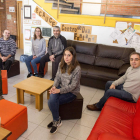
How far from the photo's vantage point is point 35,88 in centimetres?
258

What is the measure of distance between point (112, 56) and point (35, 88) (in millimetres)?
2117

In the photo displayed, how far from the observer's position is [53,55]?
3920 millimetres

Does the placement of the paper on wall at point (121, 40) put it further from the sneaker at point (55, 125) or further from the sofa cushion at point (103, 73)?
the sneaker at point (55, 125)

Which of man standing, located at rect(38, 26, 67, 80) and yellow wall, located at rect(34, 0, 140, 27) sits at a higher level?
yellow wall, located at rect(34, 0, 140, 27)

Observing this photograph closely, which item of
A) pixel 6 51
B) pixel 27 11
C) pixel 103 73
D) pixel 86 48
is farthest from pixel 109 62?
pixel 27 11

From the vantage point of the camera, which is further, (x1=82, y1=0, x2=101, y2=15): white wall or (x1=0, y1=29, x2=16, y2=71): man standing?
(x1=82, y1=0, x2=101, y2=15): white wall

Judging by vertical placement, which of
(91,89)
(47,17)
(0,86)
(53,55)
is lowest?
(91,89)

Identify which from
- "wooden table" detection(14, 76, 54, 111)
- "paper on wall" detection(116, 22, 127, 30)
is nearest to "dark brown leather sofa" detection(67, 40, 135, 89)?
"paper on wall" detection(116, 22, 127, 30)

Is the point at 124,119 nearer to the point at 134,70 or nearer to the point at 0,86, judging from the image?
the point at 134,70

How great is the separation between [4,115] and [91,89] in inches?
83.3

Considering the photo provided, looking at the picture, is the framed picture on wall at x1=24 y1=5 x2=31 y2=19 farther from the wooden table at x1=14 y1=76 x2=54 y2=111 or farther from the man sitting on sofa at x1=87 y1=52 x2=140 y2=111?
the man sitting on sofa at x1=87 y1=52 x2=140 y2=111

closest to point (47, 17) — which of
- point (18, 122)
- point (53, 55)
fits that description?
point (53, 55)

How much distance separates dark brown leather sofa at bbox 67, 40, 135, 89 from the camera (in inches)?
134

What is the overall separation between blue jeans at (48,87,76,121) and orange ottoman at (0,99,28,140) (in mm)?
370
